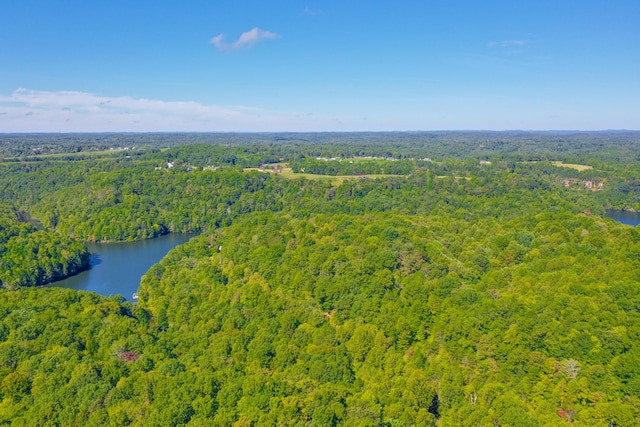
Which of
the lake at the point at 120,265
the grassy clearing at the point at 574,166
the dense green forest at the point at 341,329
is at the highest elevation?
the grassy clearing at the point at 574,166

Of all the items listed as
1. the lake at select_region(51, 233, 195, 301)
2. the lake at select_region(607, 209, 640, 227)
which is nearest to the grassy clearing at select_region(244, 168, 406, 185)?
the lake at select_region(51, 233, 195, 301)

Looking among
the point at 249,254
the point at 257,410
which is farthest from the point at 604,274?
the point at 249,254

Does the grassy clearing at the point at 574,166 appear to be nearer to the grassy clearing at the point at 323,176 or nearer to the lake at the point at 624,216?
the lake at the point at 624,216

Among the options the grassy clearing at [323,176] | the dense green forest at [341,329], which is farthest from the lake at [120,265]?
the grassy clearing at [323,176]

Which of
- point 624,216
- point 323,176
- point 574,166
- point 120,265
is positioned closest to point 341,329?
point 120,265

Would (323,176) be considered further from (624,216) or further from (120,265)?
(624,216)

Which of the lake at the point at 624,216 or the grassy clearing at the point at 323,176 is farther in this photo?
→ the grassy clearing at the point at 323,176
